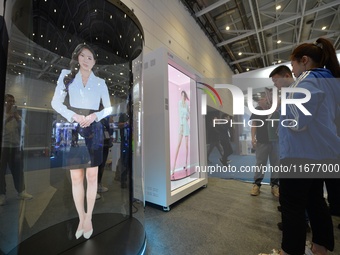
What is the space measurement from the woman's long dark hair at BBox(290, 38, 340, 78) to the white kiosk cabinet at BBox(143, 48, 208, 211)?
4.09ft

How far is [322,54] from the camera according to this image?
1.06 meters

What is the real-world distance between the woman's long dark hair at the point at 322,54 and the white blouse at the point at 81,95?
134 cm

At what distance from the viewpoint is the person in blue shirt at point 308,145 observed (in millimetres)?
906

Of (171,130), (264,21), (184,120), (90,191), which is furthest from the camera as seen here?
(264,21)

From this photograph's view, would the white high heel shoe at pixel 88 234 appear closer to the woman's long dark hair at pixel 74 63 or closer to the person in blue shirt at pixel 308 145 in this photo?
the woman's long dark hair at pixel 74 63

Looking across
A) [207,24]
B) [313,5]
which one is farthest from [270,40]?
[207,24]

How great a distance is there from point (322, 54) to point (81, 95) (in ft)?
5.07

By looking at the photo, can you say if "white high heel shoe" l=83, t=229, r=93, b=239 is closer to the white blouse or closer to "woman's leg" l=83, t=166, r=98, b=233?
"woman's leg" l=83, t=166, r=98, b=233

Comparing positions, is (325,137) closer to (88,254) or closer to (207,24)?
(88,254)

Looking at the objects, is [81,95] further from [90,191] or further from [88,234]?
[88,234]

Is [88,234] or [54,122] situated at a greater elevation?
[54,122]

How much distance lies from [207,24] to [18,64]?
17.5 ft

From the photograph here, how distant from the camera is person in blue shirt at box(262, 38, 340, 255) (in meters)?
0.91

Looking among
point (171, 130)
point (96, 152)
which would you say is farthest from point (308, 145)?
point (171, 130)
